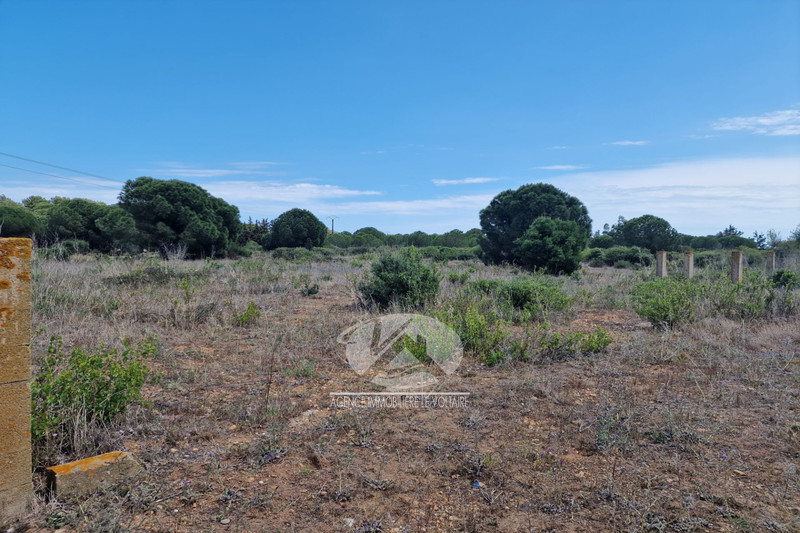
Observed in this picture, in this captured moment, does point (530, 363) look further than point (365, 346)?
No

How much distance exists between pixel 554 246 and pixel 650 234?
60.8ft

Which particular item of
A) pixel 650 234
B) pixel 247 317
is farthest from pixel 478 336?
pixel 650 234

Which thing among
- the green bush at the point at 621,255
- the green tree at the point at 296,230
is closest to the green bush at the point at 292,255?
the green tree at the point at 296,230

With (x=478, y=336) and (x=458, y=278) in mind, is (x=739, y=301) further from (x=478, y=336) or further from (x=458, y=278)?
(x=458, y=278)

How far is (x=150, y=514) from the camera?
234 cm

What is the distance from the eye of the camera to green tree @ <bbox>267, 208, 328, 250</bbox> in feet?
100.0

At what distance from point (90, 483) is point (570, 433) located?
306cm

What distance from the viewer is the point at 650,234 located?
31219 mm

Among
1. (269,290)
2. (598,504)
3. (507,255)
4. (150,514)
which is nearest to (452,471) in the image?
(598,504)

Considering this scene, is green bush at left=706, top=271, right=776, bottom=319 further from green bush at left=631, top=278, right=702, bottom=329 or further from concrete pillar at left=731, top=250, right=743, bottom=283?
concrete pillar at left=731, top=250, right=743, bottom=283

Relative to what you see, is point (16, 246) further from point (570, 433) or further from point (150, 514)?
point (570, 433)

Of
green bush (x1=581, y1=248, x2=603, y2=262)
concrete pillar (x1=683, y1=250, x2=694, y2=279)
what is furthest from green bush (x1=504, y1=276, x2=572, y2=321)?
green bush (x1=581, y1=248, x2=603, y2=262)

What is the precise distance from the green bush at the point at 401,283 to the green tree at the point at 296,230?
73.9 ft

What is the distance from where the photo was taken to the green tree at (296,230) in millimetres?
30469
